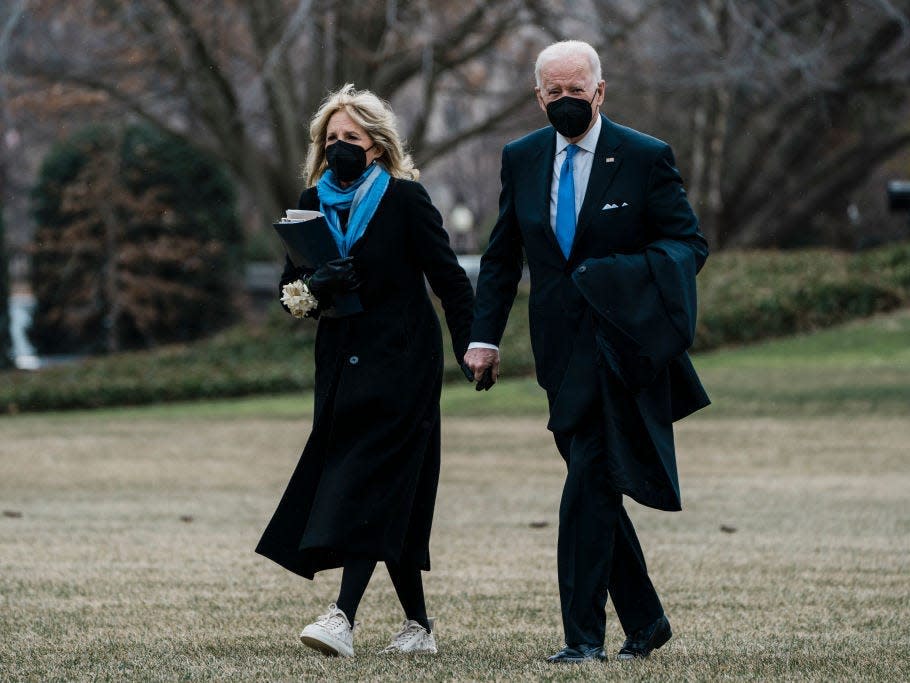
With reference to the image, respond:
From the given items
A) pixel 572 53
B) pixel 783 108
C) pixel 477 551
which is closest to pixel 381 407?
pixel 572 53

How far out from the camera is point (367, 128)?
5379mm

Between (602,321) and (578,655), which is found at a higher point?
(602,321)

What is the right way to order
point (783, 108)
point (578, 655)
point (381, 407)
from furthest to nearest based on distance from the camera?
point (783, 108)
point (381, 407)
point (578, 655)

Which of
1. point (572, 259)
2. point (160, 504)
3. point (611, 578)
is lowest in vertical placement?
point (160, 504)

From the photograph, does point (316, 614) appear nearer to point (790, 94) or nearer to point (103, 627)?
point (103, 627)

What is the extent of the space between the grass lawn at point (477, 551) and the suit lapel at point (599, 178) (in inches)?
51.7

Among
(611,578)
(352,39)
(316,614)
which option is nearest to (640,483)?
(611,578)

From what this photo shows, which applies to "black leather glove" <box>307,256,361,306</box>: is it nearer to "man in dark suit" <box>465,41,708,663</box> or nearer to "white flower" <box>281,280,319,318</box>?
"white flower" <box>281,280,319,318</box>

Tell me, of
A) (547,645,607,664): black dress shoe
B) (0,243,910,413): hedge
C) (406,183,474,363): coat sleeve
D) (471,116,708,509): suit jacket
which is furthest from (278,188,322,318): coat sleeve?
(0,243,910,413): hedge

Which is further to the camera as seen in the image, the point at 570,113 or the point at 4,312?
the point at 4,312

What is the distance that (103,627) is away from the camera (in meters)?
5.79

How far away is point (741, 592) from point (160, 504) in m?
5.42

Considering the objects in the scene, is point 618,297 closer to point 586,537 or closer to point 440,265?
point 586,537

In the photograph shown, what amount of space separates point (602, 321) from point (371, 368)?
0.85 meters
